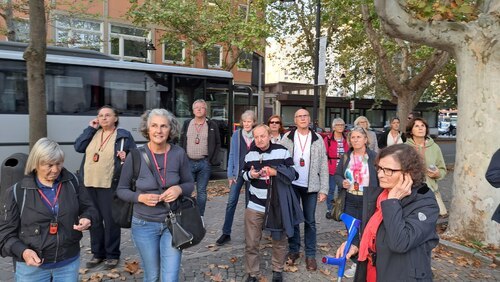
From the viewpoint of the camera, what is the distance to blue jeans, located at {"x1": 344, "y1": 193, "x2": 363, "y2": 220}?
14.8 ft

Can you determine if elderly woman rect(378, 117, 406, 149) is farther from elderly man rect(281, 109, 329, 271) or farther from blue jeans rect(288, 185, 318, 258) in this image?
blue jeans rect(288, 185, 318, 258)

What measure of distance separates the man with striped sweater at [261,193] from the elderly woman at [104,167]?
57.2 inches

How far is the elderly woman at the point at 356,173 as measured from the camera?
4520 millimetres

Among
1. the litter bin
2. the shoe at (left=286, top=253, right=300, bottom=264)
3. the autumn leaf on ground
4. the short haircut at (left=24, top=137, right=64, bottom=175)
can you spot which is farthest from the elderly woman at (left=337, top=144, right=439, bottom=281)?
the autumn leaf on ground

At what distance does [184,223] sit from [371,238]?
1.45 m

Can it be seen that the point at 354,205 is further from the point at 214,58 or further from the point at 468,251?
the point at 214,58

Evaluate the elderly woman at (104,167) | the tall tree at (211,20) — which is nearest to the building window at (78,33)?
the tall tree at (211,20)

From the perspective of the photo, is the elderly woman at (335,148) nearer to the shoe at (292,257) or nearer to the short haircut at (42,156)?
the shoe at (292,257)

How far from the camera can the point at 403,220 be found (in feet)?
7.29

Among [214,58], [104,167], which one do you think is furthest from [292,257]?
[214,58]

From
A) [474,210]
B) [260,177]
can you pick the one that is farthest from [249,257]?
[474,210]

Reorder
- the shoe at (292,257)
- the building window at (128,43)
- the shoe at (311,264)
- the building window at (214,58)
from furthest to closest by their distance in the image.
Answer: the building window at (214,58) < the building window at (128,43) < the shoe at (292,257) < the shoe at (311,264)

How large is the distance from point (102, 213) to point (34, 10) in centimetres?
300

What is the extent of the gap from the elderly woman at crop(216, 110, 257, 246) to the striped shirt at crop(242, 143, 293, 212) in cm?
140
